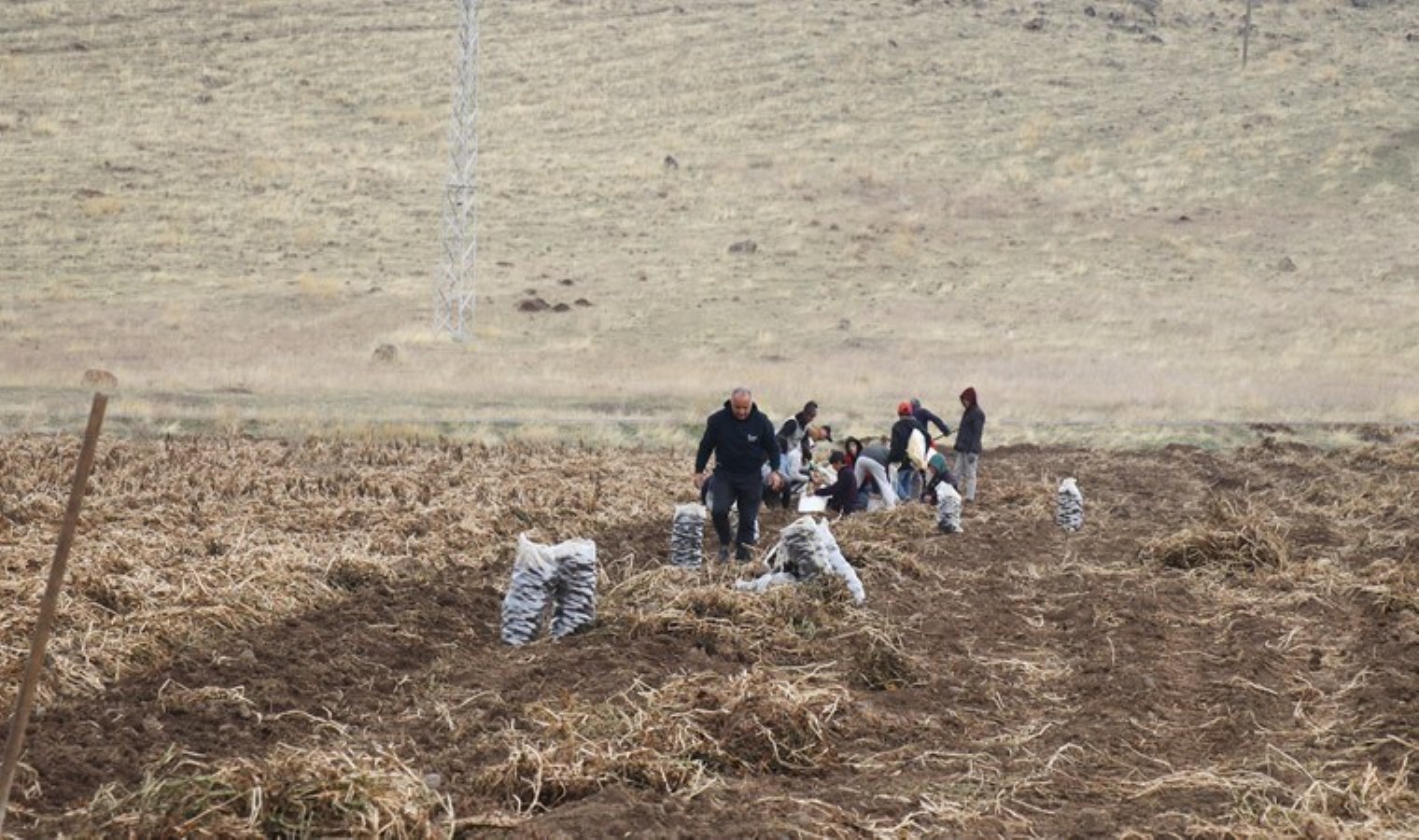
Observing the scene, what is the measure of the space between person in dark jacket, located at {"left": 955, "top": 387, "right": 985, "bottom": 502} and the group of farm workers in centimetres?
1

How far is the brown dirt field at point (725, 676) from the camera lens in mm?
7918

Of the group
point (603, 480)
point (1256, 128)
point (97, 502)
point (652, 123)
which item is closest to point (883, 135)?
point (652, 123)

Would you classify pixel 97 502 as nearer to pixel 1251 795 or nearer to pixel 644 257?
pixel 1251 795

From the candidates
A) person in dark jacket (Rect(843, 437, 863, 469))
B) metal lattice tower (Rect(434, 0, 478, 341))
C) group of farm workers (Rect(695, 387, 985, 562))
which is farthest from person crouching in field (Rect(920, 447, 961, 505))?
metal lattice tower (Rect(434, 0, 478, 341))

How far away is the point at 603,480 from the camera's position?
71.4ft

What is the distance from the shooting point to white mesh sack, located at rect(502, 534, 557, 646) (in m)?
11.5

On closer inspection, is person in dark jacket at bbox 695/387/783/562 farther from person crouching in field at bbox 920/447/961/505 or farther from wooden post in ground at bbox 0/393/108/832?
wooden post in ground at bbox 0/393/108/832

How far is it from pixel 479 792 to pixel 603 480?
13.8 meters

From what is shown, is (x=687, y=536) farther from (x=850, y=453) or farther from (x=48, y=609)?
(x=48, y=609)

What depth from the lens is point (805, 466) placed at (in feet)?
69.1

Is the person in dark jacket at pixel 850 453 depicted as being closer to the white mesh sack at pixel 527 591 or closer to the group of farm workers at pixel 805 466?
the group of farm workers at pixel 805 466

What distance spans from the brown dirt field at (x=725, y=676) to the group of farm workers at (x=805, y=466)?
776 millimetres

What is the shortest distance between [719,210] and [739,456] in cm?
4389

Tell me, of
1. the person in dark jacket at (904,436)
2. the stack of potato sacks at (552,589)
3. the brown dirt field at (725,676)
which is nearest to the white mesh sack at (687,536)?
the brown dirt field at (725,676)
